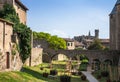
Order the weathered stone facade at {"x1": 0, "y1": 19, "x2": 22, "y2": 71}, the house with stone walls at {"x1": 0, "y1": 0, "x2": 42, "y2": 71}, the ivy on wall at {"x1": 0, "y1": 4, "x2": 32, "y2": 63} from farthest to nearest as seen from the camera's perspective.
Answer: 1. the ivy on wall at {"x1": 0, "y1": 4, "x2": 32, "y2": 63}
2. the house with stone walls at {"x1": 0, "y1": 0, "x2": 42, "y2": 71}
3. the weathered stone facade at {"x1": 0, "y1": 19, "x2": 22, "y2": 71}

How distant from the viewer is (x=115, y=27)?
83.4 m

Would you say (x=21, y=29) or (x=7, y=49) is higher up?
(x=21, y=29)

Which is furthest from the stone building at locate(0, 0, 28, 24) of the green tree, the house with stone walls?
the green tree

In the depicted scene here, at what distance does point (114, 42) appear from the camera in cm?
8312

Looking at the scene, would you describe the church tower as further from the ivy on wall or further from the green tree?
the ivy on wall

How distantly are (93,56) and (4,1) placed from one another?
123 feet

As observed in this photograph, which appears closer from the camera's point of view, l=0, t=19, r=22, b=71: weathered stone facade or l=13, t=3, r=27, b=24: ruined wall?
l=0, t=19, r=22, b=71: weathered stone facade

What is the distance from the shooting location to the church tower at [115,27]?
257ft

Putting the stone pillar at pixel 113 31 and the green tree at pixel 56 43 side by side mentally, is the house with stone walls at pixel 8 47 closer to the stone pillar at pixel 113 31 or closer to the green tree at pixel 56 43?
the stone pillar at pixel 113 31

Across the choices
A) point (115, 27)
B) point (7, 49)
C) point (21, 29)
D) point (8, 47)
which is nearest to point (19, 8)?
point (21, 29)

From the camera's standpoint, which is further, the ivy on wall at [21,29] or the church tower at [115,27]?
the church tower at [115,27]

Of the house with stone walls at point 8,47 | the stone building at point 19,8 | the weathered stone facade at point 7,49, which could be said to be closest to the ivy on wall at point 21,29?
the stone building at point 19,8

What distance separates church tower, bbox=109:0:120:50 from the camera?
3086 inches

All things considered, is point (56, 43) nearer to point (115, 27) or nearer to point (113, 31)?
point (113, 31)
